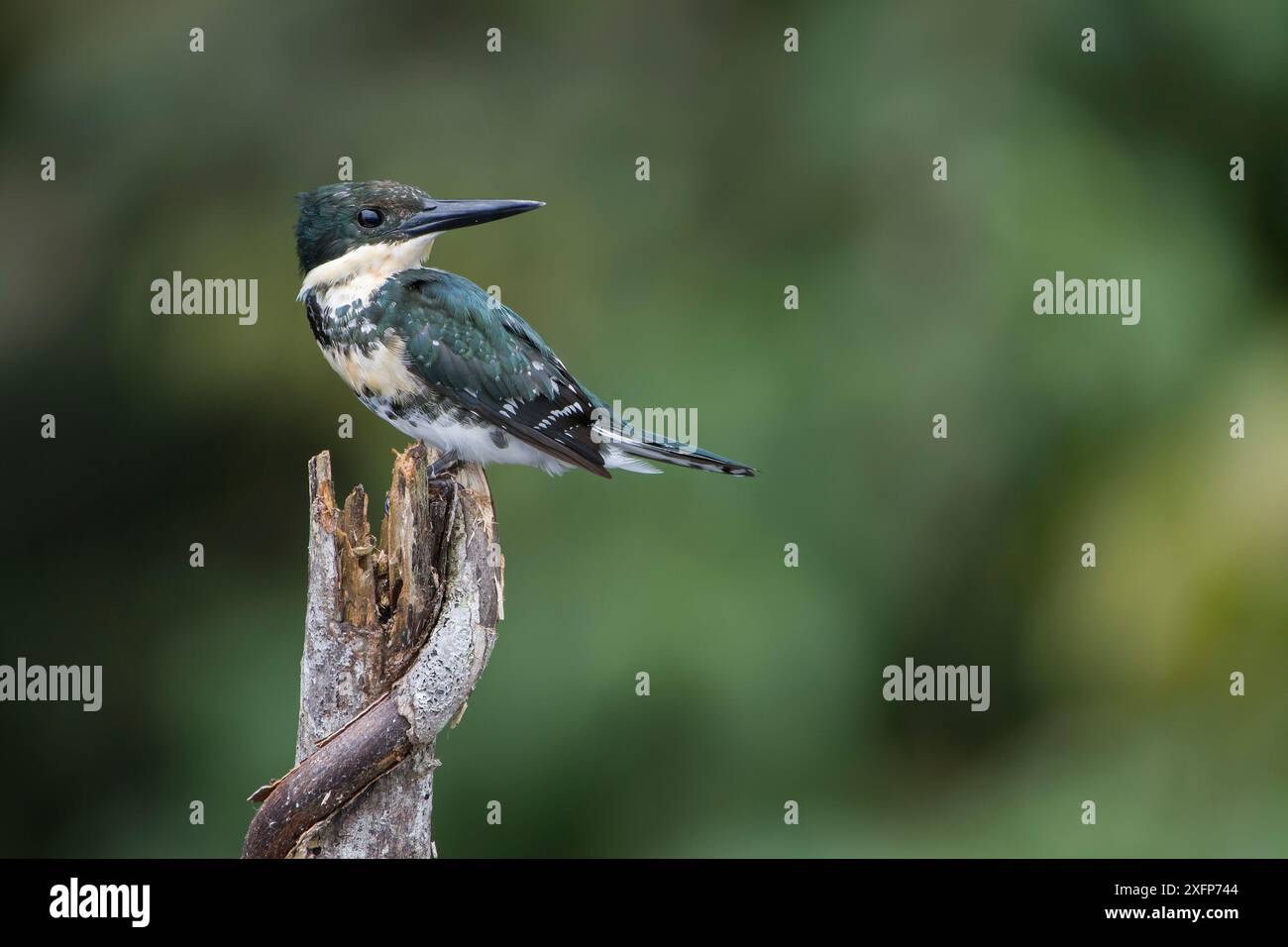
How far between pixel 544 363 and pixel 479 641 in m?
1.36

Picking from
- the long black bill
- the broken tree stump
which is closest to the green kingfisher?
the long black bill

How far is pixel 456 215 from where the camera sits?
479 centimetres

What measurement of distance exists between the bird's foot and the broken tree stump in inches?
19.6

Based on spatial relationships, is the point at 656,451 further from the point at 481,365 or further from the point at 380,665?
the point at 380,665

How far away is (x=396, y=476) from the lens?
409 centimetres

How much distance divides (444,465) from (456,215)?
2.66 ft

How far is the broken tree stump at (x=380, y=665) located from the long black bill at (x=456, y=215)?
1027mm

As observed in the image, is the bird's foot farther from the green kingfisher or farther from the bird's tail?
the bird's tail

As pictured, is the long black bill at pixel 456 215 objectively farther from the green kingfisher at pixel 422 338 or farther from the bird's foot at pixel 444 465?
the bird's foot at pixel 444 465

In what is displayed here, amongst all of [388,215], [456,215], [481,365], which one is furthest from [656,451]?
[388,215]

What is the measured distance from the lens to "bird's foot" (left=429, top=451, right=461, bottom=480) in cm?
462

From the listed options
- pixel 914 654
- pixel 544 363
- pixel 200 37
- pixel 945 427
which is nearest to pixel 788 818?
pixel 914 654
